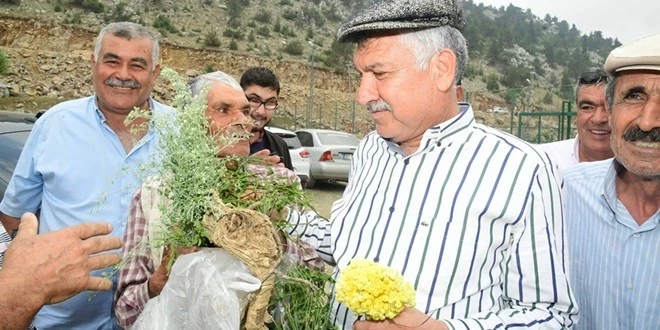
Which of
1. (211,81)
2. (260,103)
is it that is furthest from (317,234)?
(260,103)

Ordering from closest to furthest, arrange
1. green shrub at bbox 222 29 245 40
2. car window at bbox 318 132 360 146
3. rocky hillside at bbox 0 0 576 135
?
car window at bbox 318 132 360 146
rocky hillside at bbox 0 0 576 135
green shrub at bbox 222 29 245 40

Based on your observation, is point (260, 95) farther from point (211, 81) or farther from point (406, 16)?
point (406, 16)

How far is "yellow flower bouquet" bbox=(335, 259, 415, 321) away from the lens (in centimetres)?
151

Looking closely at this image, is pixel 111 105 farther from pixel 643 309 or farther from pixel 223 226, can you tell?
pixel 643 309

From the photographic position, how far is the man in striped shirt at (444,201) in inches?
69.7

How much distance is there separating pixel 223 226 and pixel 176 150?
0.33 meters

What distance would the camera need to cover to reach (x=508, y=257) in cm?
183

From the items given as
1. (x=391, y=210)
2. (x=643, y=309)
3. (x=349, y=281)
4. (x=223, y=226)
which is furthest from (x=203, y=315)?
(x=643, y=309)

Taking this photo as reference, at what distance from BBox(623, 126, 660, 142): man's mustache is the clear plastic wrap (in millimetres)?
1597

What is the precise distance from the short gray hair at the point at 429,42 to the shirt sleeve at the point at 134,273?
122 centimetres

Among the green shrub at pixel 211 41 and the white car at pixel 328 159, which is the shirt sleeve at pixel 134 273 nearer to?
the white car at pixel 328 159

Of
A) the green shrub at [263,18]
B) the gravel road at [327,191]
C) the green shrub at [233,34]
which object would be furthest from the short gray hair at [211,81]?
the green shrub at [263,18]

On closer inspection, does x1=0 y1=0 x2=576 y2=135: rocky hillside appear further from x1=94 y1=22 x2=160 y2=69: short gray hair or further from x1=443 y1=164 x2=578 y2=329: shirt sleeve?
x1=443 y1=164 x2=578 y2=329: shirt sleeve

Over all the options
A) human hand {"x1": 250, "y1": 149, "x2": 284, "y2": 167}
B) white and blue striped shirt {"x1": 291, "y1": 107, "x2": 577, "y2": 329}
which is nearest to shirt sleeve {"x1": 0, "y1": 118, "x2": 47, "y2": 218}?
human hand {"x1": 250, "y1": 149, "x2": 284, "y2": 167}
